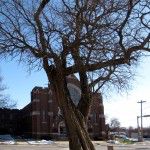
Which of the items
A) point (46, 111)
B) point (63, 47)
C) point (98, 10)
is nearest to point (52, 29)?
point (63, 47)

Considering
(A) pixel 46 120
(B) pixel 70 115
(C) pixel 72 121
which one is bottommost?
(C) pixel 72 121

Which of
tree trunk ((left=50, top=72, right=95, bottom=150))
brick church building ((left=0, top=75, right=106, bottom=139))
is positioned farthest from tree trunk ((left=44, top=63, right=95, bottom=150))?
brick church building ((left=0, top=75, right=106, bottom=139))

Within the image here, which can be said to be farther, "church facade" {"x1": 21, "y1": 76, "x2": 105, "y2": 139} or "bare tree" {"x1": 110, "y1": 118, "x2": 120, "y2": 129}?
"bare tree" {"x1": 110, "y1": 118, "x2": 120, "y2": 129}

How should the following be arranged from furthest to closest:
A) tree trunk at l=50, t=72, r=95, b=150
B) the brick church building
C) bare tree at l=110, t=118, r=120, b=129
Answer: bare tree at l=110, t=118, r=120, b=129 < the brick church building < tree trunk at l=50, t=72, r=95, b=150

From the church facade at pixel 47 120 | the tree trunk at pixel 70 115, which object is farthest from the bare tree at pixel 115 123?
Result: the tree trunk at pixel 70 115

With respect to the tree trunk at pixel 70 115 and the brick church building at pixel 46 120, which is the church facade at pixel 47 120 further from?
the tree trunk at pixel 70 115

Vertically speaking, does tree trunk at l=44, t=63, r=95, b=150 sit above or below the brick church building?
below

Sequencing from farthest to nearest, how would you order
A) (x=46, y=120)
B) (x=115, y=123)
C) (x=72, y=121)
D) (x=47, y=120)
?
(x=115, y=123)
(x=47, y=120)
(x=46, y=120)
(x=72, y=121)

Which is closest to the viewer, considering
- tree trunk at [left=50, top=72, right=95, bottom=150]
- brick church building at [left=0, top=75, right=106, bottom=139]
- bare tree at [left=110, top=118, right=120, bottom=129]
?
tree trunk at [left=50, top=72, right=95, bottom=150]

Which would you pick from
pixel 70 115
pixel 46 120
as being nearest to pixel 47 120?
pixel 46 120

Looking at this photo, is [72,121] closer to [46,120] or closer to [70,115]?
[70,115]

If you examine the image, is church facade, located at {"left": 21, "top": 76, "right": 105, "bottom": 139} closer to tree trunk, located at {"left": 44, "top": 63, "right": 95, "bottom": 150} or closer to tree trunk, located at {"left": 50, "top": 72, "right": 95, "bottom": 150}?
tree trunk, located at {"left": 44, "top": 63, "right": 95, "bottom": 150}

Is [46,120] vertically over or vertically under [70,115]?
over

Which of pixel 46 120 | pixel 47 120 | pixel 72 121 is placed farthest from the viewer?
pixel 47 120
